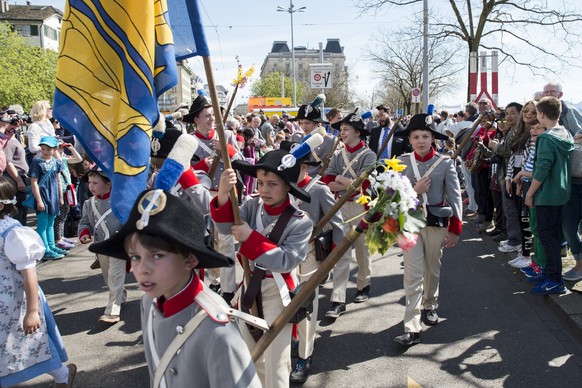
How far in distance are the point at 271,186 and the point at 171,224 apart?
1.71 meters

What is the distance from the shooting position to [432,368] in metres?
4.65

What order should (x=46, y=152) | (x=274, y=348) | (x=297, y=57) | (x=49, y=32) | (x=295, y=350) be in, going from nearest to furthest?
(x=274, y=348)
(x=295, y=350)
(x=46, y=152)
(x=49, y=32)
(x=297, y=57)

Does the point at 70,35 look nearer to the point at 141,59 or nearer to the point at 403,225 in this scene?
the point at 141,59

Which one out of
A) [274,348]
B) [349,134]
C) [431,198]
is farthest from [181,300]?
[349,134]

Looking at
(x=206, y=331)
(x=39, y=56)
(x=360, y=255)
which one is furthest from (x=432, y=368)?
(x=39, y=56)

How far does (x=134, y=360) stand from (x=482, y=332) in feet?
11.7

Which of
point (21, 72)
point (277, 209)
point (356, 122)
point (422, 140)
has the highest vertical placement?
point (21, 72)

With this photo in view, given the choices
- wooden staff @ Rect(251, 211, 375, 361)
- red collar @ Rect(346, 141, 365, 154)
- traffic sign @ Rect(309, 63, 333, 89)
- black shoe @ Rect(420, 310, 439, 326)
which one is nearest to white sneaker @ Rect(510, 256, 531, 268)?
black shoe @ Rect(420, 310, 439, 326)

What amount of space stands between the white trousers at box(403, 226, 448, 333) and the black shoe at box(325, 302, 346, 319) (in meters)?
0.87

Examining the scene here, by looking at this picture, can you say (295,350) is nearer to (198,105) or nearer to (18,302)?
(18,302)

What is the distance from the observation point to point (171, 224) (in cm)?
192

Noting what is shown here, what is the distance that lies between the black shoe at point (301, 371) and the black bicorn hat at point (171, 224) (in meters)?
2.69

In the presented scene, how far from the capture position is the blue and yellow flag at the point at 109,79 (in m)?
2.94

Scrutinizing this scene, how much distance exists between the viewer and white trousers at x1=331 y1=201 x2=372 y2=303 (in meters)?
5.96
